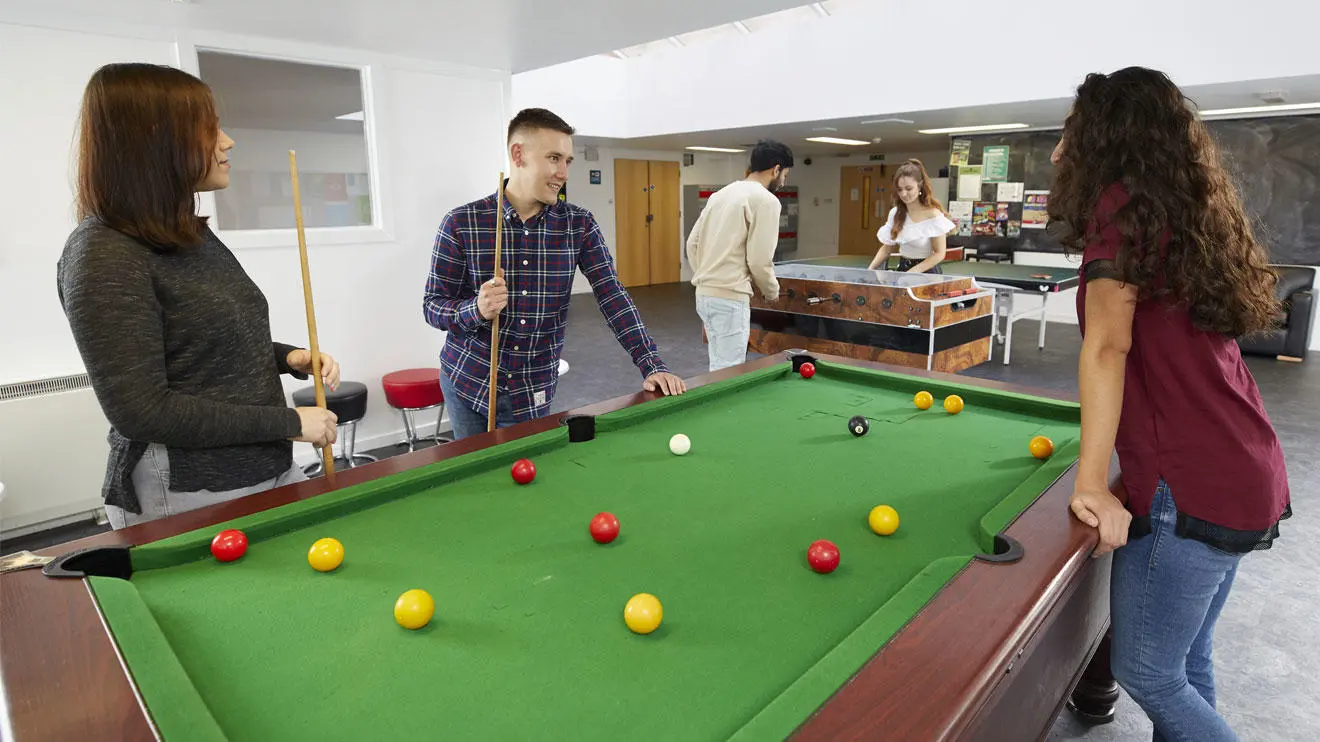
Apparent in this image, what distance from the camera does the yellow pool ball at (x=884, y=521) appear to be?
1.42 m

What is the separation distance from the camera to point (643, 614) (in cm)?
107

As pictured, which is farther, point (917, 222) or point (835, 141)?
point (835, 141)

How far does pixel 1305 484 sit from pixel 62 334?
5800mm

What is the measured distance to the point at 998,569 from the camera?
1.21 metres

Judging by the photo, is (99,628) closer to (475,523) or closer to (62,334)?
(475,523)

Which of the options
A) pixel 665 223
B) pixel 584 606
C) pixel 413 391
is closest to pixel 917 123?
pixel 665 223

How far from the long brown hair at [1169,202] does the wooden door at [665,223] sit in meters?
11.3

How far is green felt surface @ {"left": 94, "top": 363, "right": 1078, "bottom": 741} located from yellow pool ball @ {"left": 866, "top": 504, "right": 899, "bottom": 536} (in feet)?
0.05

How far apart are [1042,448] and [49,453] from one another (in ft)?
12.5

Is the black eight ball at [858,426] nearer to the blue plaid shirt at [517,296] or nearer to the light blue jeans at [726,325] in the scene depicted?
the blue plaid shirt at [517,296]

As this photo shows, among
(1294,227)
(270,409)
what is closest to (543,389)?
(270,409)

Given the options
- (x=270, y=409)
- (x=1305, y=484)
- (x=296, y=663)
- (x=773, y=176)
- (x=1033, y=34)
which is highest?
(x=1033, y=34)

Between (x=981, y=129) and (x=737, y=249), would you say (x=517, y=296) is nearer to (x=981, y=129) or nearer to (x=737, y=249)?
(x=737, y=249)

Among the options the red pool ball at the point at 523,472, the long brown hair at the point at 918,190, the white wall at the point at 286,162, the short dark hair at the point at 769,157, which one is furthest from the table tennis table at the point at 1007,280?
the red pool ball at the point at 523,472
